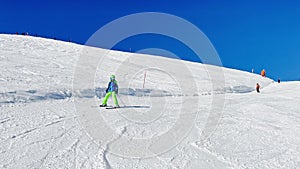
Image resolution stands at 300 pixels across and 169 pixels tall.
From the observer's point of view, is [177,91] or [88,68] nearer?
[177,91]

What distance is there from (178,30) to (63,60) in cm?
1506

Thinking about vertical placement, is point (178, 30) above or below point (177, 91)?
above

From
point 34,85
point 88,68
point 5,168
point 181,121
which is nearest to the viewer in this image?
point 5,168

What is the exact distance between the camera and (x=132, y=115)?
9492 mm

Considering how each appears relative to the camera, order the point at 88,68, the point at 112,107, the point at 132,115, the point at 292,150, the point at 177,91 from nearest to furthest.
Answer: the point at 292,150
the point at 132,115
the point at 112,107
the point at 177,91
the point at 88,68

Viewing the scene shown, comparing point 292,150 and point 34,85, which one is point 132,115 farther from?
point 34,85

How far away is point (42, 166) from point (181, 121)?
16.5 feet

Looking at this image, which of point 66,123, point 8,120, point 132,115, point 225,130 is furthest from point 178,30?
point 8,120

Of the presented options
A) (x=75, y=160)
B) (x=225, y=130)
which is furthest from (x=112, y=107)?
(x=75, y=160)

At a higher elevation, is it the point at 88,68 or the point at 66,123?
the point at 88,68

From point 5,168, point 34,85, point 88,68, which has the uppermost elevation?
point 88,68

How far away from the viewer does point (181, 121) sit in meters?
8.72

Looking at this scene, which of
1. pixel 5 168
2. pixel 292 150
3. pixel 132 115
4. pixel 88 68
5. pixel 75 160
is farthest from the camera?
pixel 88 68

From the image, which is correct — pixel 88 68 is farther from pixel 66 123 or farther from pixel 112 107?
pixel 66 123
